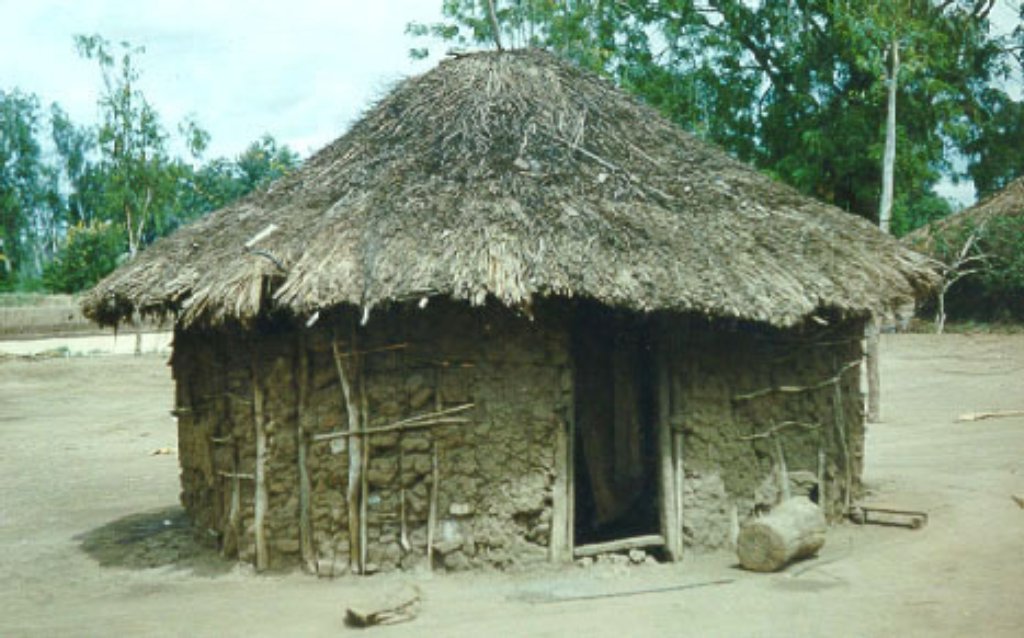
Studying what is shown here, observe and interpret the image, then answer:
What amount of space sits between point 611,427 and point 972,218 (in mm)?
17819

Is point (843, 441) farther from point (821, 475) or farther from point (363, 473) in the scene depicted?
point (363, 473)

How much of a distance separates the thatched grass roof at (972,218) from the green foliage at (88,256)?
26.1m

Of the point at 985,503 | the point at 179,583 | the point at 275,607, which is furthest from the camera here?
the point at 985,503

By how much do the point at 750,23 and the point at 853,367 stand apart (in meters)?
14.8

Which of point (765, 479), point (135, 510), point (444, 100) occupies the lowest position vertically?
point (135, 510)

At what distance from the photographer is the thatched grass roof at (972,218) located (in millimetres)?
23337

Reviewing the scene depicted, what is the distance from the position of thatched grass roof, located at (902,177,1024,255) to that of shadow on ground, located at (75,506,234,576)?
18385mm

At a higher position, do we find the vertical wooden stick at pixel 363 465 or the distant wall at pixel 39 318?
the distant wall at pixel 39 318

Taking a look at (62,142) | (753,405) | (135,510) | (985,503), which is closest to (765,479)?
(753,405)

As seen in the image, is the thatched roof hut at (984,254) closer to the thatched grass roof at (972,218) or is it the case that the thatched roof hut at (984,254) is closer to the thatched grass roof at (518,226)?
the thatched grass roof at (972,218)

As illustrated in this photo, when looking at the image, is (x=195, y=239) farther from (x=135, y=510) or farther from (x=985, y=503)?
(x=985, y=503)

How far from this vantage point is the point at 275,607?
6.90 metres

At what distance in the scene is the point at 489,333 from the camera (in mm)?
7496

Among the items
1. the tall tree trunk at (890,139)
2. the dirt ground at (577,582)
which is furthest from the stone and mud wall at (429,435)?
the tall tree trunk at (890,139)
